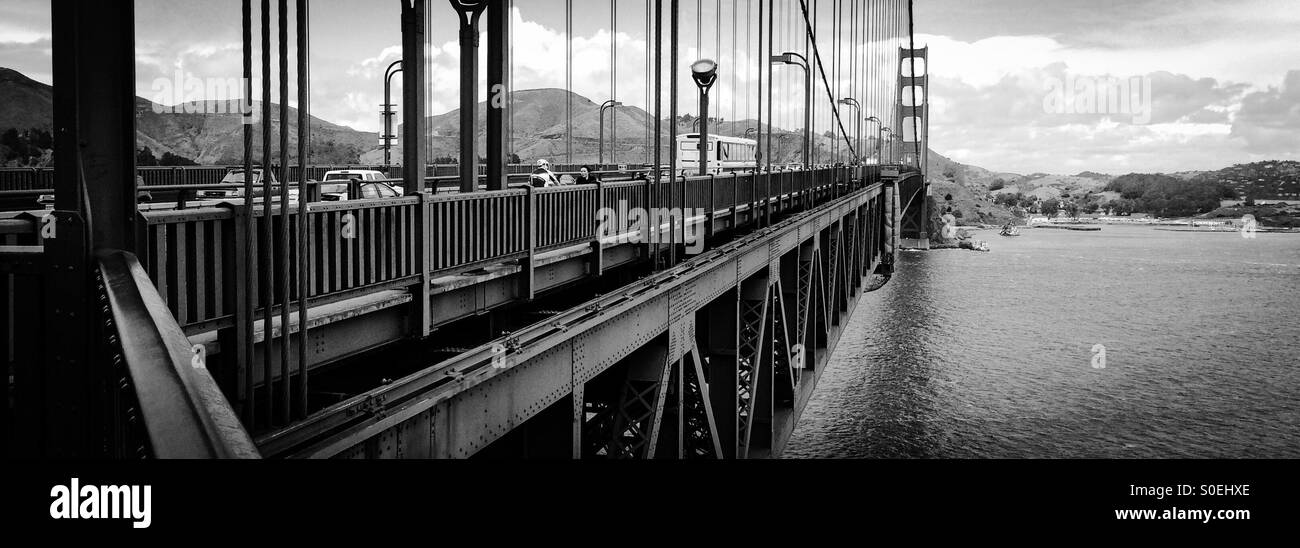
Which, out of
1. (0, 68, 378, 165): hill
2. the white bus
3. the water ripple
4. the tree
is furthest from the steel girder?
the tree

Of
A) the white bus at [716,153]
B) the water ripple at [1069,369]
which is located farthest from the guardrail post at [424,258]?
the white bus at [716,153]

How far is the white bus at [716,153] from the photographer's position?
5009 cm

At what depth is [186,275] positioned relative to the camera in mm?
5418

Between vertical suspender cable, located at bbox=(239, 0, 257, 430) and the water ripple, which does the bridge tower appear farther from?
vertical suspender cable, located at bbox=(239, 0, 257, 430)

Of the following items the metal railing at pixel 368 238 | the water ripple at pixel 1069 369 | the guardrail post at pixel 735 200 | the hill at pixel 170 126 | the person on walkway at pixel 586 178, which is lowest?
the water ripple at pixel 1069 369

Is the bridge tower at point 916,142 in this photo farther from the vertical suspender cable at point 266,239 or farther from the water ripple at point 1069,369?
the vertical suspender cable at point 266,239

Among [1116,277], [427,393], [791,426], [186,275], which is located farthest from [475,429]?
[1116,277]

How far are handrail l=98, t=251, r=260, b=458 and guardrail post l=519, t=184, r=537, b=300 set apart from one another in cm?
Answer: 571

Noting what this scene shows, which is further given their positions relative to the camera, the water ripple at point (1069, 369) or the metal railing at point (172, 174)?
the water ripple at point (1069, 369)

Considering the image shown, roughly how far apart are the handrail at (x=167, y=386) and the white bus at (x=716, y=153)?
4231 centimetres

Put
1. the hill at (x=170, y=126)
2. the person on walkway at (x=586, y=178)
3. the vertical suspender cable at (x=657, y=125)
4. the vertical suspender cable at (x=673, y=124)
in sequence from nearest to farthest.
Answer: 1. the vertical suspender cable at (x=657, y=125)
2. the vertical suspender cable at (x=673, y=124)
3. the person on walkway at (x=586, y=178)
4. the hill at (x=170, y=126)

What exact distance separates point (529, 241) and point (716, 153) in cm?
4363
